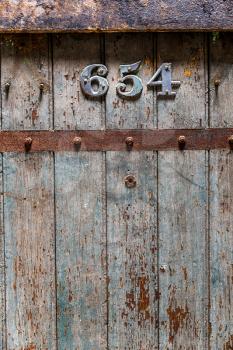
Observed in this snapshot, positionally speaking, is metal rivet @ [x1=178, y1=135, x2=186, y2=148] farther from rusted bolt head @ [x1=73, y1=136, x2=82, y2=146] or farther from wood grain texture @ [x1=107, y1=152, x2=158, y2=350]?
rusted bolt head @ [x1=73, y1=136, x2=82, y2=146]

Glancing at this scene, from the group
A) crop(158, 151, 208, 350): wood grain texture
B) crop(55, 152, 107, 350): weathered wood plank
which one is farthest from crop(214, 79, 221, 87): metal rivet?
crop(55, 152, 107, 350): weathered wood plank

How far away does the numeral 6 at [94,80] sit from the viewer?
170 centimetres

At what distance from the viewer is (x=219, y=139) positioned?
5.75 ft

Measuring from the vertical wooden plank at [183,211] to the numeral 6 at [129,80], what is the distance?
0.28 feet

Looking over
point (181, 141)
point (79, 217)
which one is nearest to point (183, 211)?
point (181, 141)

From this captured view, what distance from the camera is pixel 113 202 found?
1747mm

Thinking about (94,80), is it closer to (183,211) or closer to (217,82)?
(217,82)

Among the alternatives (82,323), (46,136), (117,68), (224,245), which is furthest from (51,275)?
(117,68)

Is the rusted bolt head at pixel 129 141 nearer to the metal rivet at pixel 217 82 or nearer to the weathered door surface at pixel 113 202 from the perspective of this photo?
the weathered door surface at pixel 113 202

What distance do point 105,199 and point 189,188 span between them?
0.93 feet

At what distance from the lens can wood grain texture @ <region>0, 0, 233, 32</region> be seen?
1620 millimetres

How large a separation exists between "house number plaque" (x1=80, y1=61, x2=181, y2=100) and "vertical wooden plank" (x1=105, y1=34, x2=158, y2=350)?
2 centimetres

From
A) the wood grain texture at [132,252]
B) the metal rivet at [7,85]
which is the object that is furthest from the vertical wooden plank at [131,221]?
the metal rivet at [7,85]

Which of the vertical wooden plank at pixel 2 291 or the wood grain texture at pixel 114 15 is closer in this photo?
the wood grain texture at pixel 114 15
